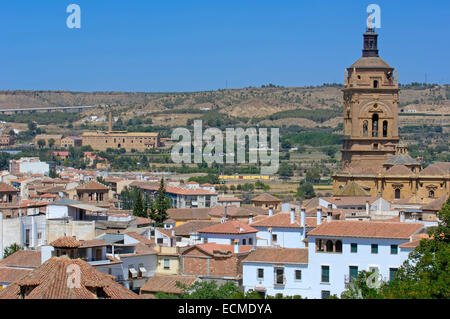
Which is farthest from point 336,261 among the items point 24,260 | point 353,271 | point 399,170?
point 399,170

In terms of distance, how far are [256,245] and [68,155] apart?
144m

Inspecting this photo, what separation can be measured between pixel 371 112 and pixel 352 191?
6698 mm

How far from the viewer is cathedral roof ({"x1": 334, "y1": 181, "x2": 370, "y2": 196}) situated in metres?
58.9

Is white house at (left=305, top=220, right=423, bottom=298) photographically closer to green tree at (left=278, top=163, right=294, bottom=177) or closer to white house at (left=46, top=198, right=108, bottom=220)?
white house at (left=46, top=198, right=108, bottom=220)

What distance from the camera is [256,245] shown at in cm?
4153

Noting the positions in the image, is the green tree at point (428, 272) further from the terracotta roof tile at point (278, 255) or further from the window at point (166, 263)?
the window at point (166, 263)

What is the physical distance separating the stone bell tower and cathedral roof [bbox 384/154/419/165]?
1.88 meters

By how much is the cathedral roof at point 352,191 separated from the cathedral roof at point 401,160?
2776 mm

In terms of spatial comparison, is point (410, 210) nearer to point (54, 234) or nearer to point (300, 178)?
point (54, 234)

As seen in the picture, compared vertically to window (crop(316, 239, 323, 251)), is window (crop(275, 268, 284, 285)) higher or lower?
lower

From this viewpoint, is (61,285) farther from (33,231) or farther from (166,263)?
(33,231)

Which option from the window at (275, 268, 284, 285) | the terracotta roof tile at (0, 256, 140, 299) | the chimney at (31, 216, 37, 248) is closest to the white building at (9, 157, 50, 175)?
the chimney at (31, 216, 37, 248)

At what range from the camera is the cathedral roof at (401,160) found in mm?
60625

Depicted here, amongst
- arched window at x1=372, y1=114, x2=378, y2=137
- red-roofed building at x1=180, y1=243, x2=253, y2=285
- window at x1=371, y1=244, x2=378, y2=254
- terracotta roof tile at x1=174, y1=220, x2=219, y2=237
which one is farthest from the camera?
arched window at x1=372, y1=114, x2=378, y2=137
